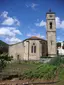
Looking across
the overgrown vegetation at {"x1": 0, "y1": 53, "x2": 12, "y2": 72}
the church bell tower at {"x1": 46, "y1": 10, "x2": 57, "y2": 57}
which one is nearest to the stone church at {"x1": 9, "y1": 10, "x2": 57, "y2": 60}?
the church bell tower at {"x1": 46, "y1": 10, "x2": 57, "y2": 57}

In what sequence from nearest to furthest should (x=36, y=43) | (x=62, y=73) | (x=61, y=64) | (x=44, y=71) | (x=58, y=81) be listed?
(x=58, y=81) → (x=62, y=73) → (x=44, y=71) → (x=61, y=64) → (x=36, y=43)

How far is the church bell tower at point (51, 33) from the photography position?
5769 centimetres

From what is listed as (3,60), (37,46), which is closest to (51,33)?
(37,46)

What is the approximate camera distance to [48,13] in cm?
5975

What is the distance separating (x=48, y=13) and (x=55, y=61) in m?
40.7

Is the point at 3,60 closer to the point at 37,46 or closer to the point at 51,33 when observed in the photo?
the point at 37,46

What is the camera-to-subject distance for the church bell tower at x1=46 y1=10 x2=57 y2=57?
57.7 meters

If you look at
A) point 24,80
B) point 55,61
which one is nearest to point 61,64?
point 55,61

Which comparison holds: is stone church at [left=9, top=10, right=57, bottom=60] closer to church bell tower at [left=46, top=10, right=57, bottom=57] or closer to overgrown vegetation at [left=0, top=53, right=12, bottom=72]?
church bell tower at [left=46, top=10, right=57, bottom=57]

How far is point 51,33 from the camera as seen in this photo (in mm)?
58344

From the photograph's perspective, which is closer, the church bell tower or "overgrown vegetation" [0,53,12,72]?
"overgrown vegetation" [0,53,12,72]

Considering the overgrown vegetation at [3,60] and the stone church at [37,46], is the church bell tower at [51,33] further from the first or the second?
the overgrown vegetation at [3,60]

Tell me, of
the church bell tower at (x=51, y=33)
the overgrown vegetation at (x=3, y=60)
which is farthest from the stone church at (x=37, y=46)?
the overgrown vegetation at (x=3, y=60)

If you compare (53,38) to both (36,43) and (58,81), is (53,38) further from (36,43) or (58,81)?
(58,81)
